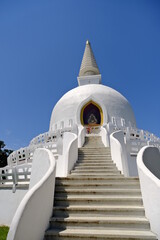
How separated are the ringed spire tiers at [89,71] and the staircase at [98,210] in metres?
22.1

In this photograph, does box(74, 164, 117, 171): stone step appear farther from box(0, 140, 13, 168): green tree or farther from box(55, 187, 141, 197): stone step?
box(0, 140, 13, 168): green tree

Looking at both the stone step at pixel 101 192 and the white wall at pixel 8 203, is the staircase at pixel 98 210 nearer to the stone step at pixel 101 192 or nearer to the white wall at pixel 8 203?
the stone step at pixel 101 192

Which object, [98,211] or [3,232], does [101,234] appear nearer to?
[98,211]

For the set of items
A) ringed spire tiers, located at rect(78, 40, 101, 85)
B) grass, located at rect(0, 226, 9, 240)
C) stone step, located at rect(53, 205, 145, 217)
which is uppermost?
ringed spire tiers, located at rect(78, 40, 101, 85)

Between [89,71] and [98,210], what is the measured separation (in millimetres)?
26371

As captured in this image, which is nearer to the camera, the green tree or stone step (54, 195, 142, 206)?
stone step (54, 195, 142, 206)

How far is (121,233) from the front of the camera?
339 cm

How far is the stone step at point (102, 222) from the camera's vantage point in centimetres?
365

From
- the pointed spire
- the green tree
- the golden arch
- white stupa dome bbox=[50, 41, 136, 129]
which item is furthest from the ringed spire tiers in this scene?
the green tree

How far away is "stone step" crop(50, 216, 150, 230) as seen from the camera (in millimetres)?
3648

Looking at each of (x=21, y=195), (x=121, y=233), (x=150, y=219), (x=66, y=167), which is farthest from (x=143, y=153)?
(x=21, y=195)

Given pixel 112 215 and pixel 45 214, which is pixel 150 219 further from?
pixel 45 214

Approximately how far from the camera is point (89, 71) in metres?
28.2

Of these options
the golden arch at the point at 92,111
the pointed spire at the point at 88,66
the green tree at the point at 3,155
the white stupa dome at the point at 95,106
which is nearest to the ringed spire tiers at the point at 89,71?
the pointed spire at the point at 88,66
